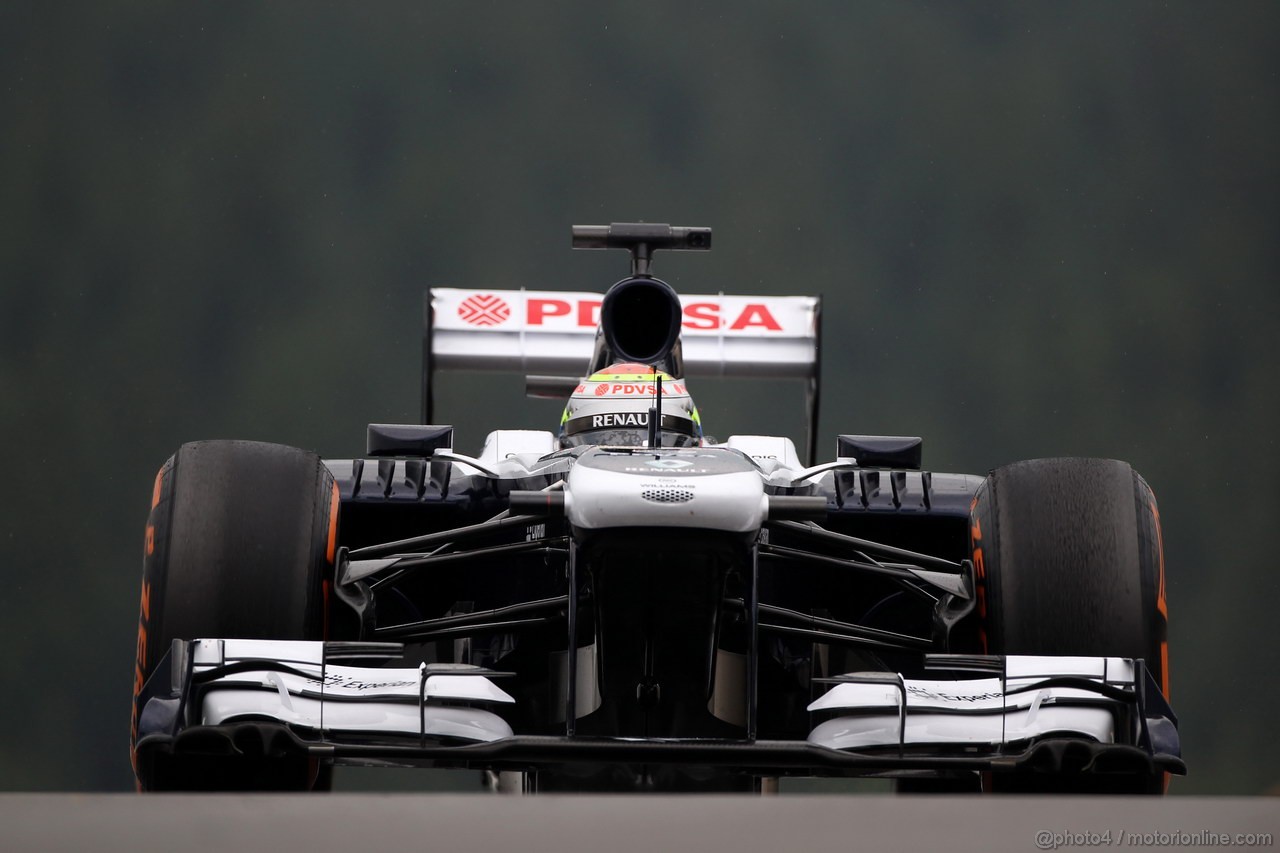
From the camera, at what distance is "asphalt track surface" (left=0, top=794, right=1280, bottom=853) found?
205cm

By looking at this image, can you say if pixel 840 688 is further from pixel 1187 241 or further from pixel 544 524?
pixel 1187 241

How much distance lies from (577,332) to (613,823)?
4.80m

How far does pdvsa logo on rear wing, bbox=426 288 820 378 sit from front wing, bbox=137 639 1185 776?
337cm

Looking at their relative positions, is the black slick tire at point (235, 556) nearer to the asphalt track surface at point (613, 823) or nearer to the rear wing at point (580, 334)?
the asphalt track surface at point (613, 823)

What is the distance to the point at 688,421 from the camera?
4.88m

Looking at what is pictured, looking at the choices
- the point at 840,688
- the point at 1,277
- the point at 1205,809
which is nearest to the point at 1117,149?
the point at 1,277

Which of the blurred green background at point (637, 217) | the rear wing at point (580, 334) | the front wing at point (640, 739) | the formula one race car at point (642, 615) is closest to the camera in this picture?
the front wing at point (640, 739)

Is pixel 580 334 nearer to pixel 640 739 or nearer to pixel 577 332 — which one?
pixel 577 332

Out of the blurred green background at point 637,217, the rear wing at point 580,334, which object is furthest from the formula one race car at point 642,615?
the blurred green background at point 637,217

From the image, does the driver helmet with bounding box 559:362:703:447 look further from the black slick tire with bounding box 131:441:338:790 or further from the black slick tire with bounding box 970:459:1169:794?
the black slick tire with bounding box 970:459:1169:794

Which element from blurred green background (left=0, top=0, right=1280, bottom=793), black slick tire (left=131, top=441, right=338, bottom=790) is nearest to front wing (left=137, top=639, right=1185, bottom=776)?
black slick tire (left=131, top=441, right=338, bottom=790)

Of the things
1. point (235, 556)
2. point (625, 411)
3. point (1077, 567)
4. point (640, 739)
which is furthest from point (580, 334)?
point (640, 739)

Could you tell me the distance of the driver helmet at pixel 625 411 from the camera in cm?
475

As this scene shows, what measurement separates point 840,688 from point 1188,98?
7.85 m
